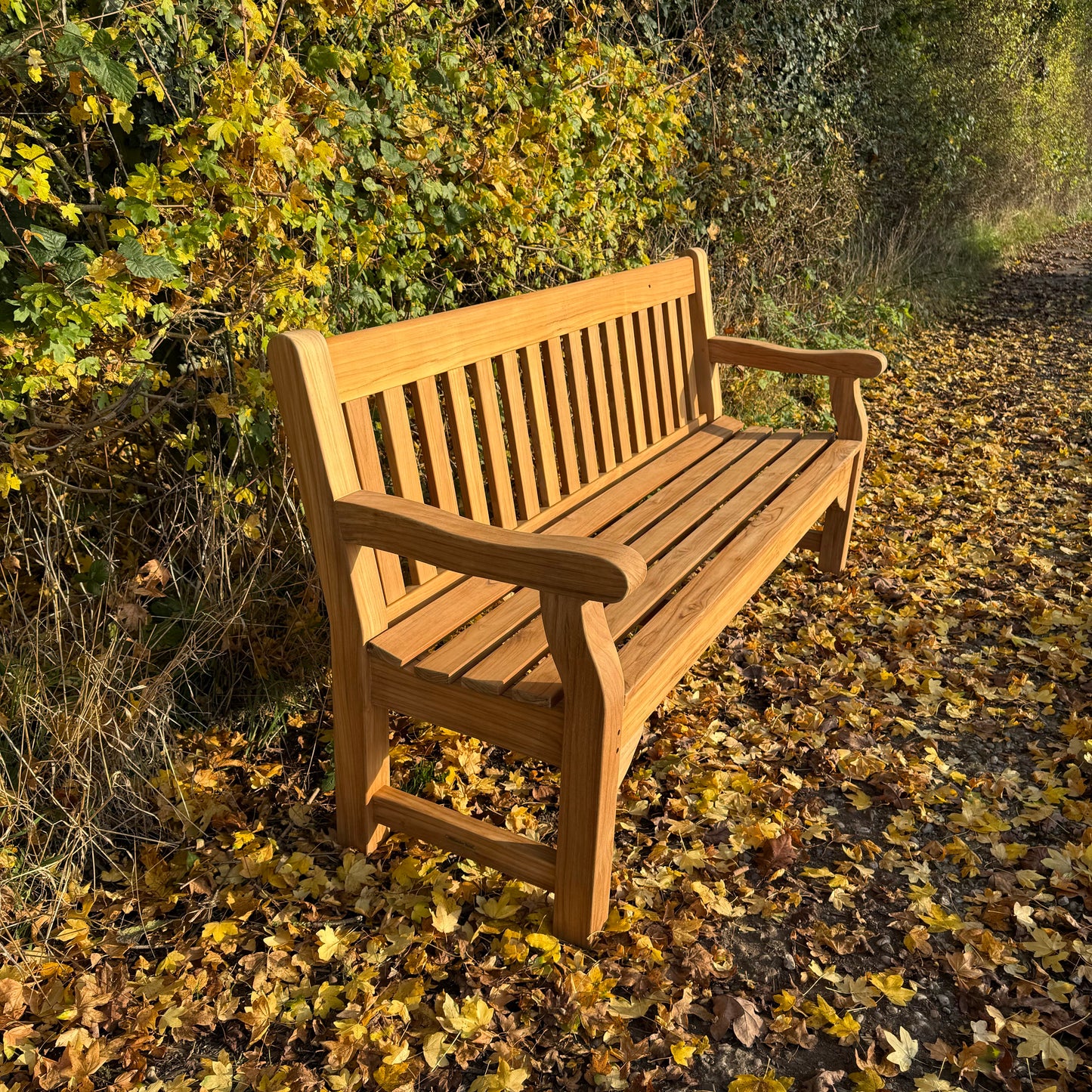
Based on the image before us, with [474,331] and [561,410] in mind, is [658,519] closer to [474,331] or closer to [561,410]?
[561,410]

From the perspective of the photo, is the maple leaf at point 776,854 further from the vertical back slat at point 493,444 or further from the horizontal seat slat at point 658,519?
the vertical back slat at point 493,444

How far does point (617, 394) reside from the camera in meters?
3.12

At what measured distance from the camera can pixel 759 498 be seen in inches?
117

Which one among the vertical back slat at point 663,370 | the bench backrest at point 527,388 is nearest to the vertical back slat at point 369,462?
the bench backrest at point 527,388

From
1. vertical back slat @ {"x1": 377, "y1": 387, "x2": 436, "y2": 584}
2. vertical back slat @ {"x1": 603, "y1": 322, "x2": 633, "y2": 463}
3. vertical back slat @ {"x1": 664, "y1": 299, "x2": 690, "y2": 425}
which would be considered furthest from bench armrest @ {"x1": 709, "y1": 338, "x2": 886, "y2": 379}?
vertical back slat @ {"x1": 377, "y1": 387, "x2": 436, "y2": 584}

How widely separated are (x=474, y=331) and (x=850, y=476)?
1898 mm

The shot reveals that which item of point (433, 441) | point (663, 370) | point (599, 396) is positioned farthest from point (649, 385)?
point (433, 441)

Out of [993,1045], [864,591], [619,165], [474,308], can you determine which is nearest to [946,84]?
[619,165]

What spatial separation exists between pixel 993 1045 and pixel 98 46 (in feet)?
9.54

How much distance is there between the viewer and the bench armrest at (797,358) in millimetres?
3477

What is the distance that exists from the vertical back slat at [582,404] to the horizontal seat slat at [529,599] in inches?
4.2

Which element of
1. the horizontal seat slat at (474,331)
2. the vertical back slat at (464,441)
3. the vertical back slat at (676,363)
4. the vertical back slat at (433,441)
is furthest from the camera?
the vertical back slat at (676,363)

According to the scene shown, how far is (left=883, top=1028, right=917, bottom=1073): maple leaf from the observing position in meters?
1.92

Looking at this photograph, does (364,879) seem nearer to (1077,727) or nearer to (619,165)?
(1077,727)
